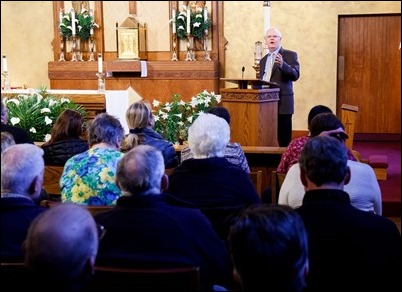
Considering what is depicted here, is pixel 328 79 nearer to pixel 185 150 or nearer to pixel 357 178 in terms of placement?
pixel 185 150

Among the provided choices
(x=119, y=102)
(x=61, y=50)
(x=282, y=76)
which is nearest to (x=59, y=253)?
(x=119, y=102)

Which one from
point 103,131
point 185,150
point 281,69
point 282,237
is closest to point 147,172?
point 282,237

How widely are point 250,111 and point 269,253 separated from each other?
11.4ft

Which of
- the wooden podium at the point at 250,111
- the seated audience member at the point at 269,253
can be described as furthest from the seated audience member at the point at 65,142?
the seated audience member at the point at 269,253

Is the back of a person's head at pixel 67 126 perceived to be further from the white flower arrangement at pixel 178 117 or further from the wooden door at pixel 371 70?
the wooden door at pixel 371 70

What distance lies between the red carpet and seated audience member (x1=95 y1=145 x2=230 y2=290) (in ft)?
10.9

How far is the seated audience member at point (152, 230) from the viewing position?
2.04 m

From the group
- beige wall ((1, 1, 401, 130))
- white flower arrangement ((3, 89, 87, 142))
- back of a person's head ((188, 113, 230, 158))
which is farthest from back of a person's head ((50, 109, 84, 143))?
beige wall ((1, 1, 401, 130))

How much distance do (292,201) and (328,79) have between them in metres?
6.28

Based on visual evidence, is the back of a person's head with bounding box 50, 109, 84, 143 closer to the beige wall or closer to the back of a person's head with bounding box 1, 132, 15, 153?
the back of a person's head with bounding box 1, 132, 15, 153

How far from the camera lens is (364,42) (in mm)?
8977

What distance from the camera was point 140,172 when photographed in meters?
2.25

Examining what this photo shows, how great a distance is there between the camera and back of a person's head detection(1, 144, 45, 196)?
2.27m

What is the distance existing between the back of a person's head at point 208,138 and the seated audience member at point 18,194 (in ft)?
2.64
